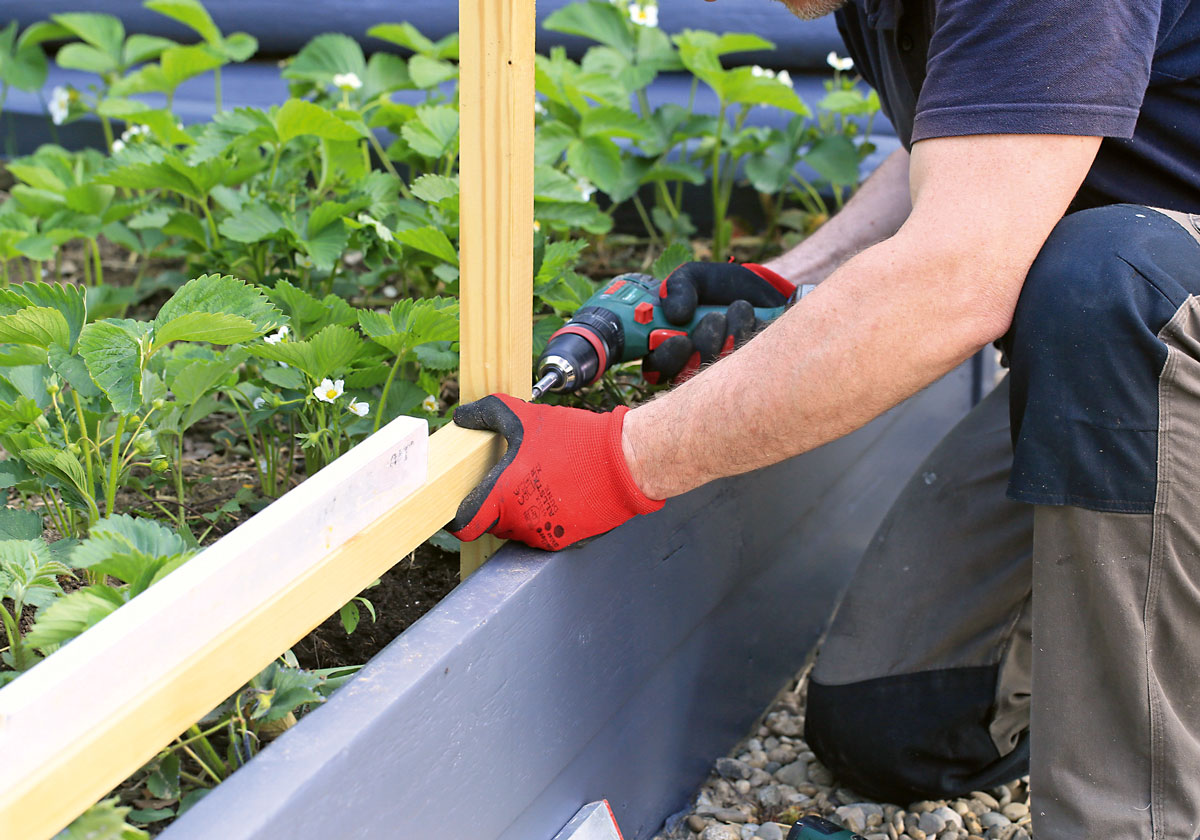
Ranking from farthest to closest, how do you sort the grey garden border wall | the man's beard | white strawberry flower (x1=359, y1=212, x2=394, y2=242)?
white strawberry flower (x1=359, y1=212, x2=394, y2=242)
the man's beard
the grey garden border wall

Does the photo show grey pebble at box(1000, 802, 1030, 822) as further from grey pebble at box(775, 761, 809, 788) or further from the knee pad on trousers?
the knee pad on trousers

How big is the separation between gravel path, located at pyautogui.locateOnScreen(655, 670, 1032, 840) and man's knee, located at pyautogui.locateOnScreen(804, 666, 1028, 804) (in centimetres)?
3

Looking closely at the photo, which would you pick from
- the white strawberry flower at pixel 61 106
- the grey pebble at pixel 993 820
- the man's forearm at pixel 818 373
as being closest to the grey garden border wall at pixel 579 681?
the man's forearm at pixel 818 373

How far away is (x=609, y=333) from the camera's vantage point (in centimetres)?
141

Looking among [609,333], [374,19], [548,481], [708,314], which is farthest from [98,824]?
[374,19]

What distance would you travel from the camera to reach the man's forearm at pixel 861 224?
175 cm

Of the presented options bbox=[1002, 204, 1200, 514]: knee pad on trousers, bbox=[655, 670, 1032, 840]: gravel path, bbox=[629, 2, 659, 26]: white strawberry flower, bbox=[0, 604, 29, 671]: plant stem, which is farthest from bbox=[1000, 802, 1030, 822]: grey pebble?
bbox=[629, 2, 659, 26]: white strawberry flower

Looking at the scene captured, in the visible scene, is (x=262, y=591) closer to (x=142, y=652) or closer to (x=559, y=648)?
(x=142, y=652)

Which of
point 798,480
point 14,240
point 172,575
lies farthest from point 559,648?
point 14,240

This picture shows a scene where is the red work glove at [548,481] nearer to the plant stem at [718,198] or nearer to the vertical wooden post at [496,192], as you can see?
the vertical wooden post at [496,192]

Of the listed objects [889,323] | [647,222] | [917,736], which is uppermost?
[889,323]

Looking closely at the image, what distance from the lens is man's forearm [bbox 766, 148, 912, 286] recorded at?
175cm

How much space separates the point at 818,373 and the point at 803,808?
0.78 meters

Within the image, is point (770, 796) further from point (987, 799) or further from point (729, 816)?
point (987, 799)
